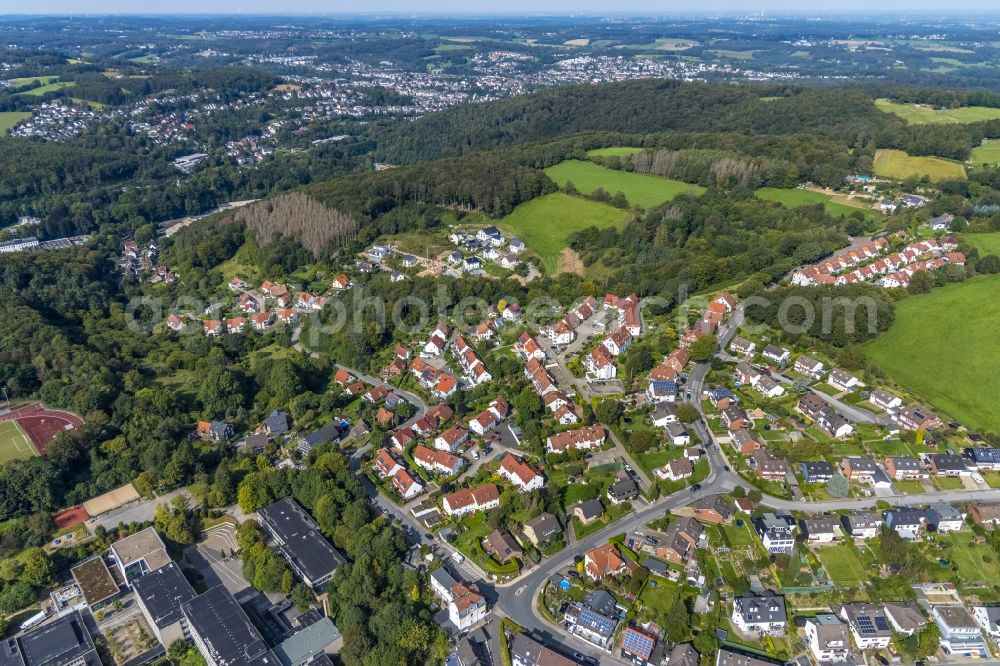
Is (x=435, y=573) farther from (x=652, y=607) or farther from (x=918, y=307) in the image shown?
(x=918, y=307)

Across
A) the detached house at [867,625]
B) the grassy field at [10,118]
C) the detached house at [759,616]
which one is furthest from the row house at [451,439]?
the grassy field at [10,118]

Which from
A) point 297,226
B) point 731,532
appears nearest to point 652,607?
point 731,532

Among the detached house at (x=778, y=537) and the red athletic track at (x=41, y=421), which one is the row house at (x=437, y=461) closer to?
the detached house at (x=778, y=537)

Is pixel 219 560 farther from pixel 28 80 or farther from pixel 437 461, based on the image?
pixel 28 80

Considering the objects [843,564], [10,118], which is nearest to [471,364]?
[843,564]

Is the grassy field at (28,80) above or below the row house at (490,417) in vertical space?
above

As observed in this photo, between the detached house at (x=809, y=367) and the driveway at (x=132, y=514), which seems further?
the detached house at (x=809, y=367)

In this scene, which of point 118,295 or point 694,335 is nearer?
point 694,335
